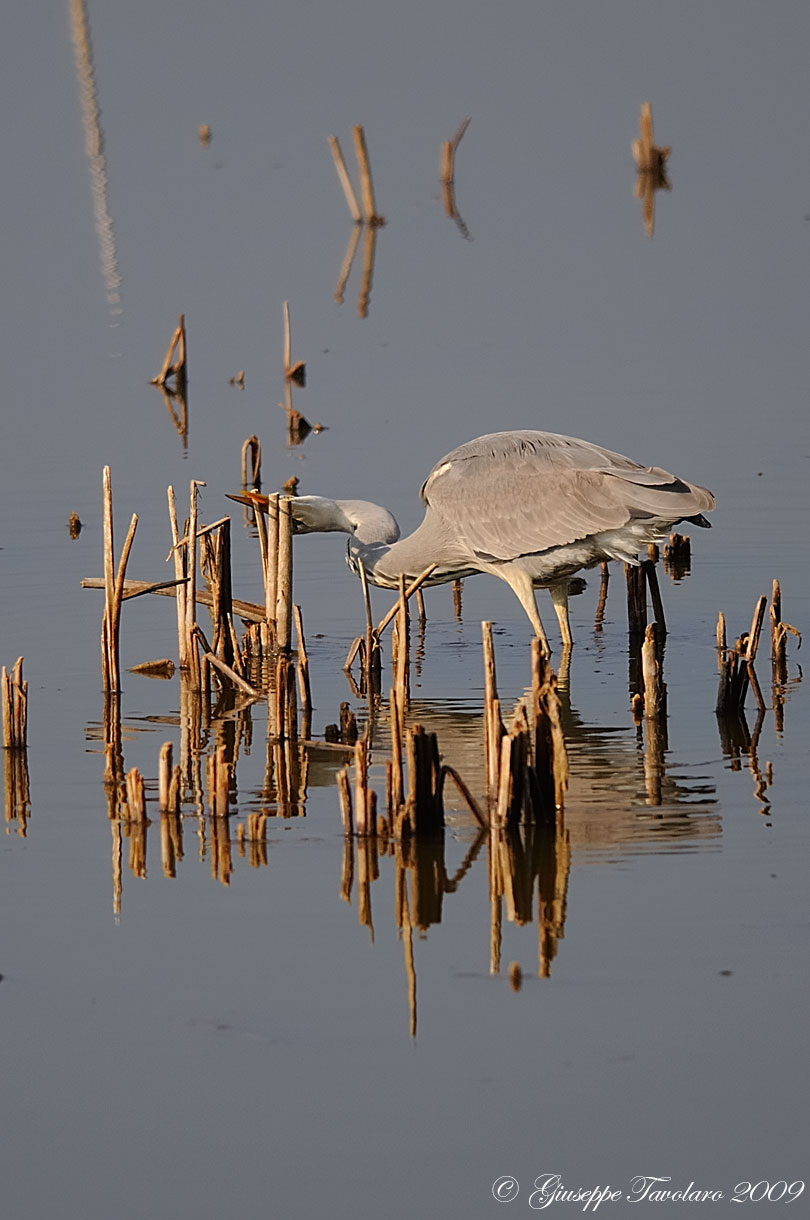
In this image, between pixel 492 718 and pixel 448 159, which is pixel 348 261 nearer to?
pixel 448 159

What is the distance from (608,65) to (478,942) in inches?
1882

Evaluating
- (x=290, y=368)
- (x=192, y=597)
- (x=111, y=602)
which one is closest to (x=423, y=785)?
(x=111, y=602)

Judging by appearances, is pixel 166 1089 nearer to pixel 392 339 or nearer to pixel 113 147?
pixel 392 339

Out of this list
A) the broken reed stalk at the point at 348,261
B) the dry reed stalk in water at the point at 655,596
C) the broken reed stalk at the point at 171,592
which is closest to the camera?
the broken reed stalk at the point at 171,592

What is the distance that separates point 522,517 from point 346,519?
129 cm

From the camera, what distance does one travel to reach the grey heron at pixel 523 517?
436 inches

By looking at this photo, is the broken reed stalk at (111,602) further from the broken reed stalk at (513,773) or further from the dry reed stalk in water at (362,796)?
the broken reed stalk at (513,773)

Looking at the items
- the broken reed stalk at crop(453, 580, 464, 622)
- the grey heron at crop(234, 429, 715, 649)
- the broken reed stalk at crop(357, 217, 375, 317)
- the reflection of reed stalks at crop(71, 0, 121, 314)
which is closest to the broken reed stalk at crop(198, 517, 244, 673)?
the grey heron at crop(234, 429, 715, 649)

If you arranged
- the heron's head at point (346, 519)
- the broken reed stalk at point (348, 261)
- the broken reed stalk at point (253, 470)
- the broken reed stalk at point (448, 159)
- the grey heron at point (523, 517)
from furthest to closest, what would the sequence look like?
the broken reed stalk at point (448, 159), the broken reed stalk at point (348, 261), the broken reed stalk at point (253, 470), the heron's head at point (346, 519), the grey heron at point (523, 517)

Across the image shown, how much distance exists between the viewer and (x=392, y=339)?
21375 mm

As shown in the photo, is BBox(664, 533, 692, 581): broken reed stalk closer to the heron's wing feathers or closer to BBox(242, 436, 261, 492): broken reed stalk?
the heron's wing feathers

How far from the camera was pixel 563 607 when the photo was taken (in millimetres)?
11742

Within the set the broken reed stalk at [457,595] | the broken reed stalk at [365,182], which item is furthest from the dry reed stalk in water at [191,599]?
the broken reed stalk at [365,182]

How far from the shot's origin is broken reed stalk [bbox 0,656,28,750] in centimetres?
891
